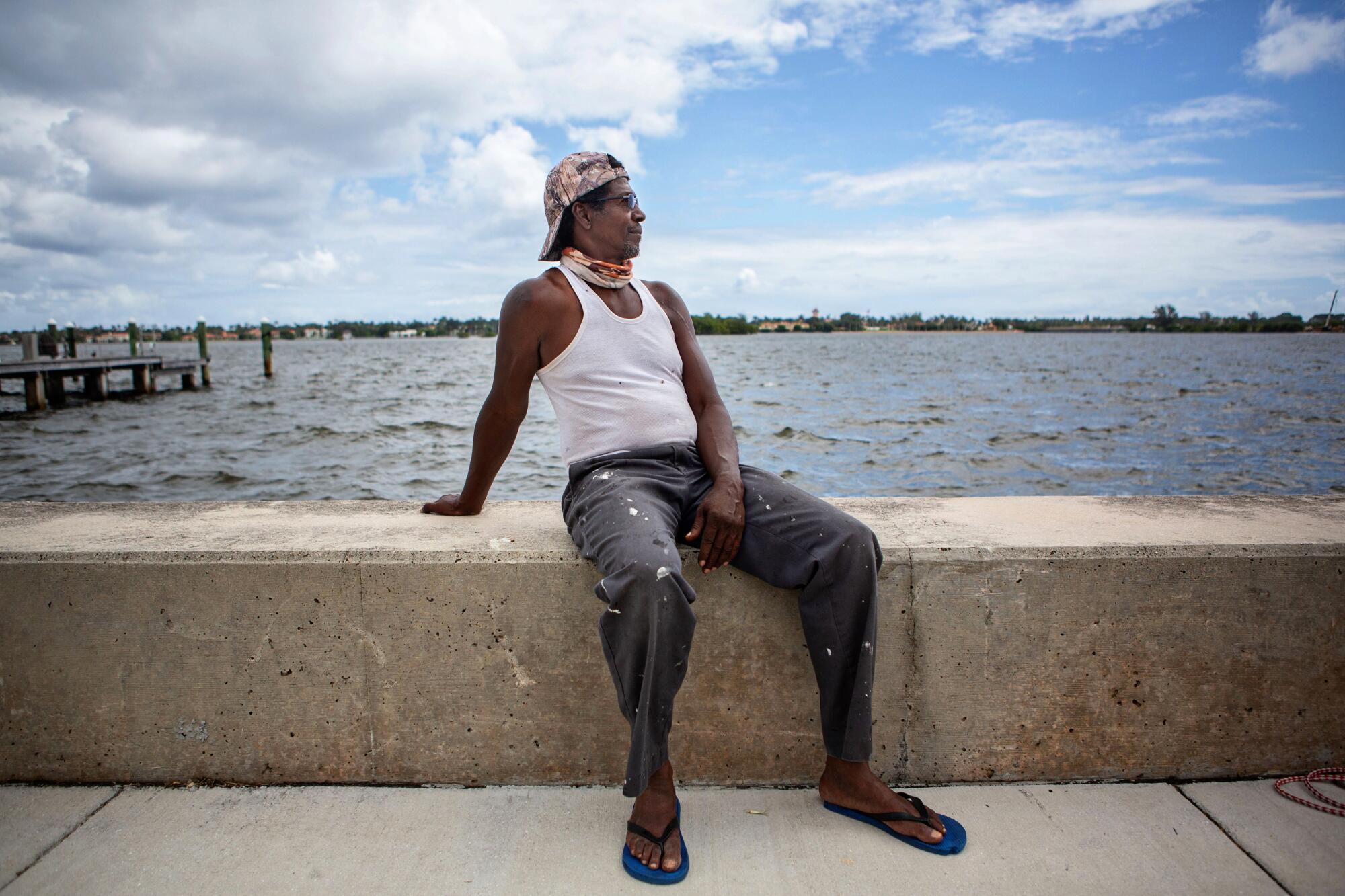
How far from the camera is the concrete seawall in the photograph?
7.91 feet

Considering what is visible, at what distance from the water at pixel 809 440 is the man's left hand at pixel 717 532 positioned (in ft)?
17.3

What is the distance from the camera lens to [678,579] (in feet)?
6.93

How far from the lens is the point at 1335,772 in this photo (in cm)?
244

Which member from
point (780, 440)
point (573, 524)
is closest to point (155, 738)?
point (573, 524)

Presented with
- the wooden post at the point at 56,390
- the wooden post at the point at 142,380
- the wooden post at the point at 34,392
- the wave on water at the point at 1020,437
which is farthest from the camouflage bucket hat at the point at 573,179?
the wooden post at the point at 142,380

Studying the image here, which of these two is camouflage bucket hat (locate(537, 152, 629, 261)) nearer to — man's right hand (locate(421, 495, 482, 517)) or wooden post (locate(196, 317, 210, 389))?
man's right hand (locate(421, 495, 482, 517))

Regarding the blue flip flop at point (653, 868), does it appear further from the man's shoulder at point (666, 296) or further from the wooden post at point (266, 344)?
the wooden post at point (266, 344)

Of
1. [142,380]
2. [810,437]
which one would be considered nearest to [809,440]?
[810,437]

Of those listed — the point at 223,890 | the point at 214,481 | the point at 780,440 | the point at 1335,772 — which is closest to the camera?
the point at 223,890

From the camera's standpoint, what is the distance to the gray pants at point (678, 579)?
2.11m

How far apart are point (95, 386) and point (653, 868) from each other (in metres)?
34.8

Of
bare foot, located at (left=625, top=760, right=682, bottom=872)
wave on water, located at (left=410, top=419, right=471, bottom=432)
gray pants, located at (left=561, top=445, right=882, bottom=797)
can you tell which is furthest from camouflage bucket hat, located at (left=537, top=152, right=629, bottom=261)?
wave on water, located at (left=410, top=419, right=471, bottom=432)

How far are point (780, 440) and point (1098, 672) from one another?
1650 cm

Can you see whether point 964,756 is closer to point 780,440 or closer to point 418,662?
point 418,662
